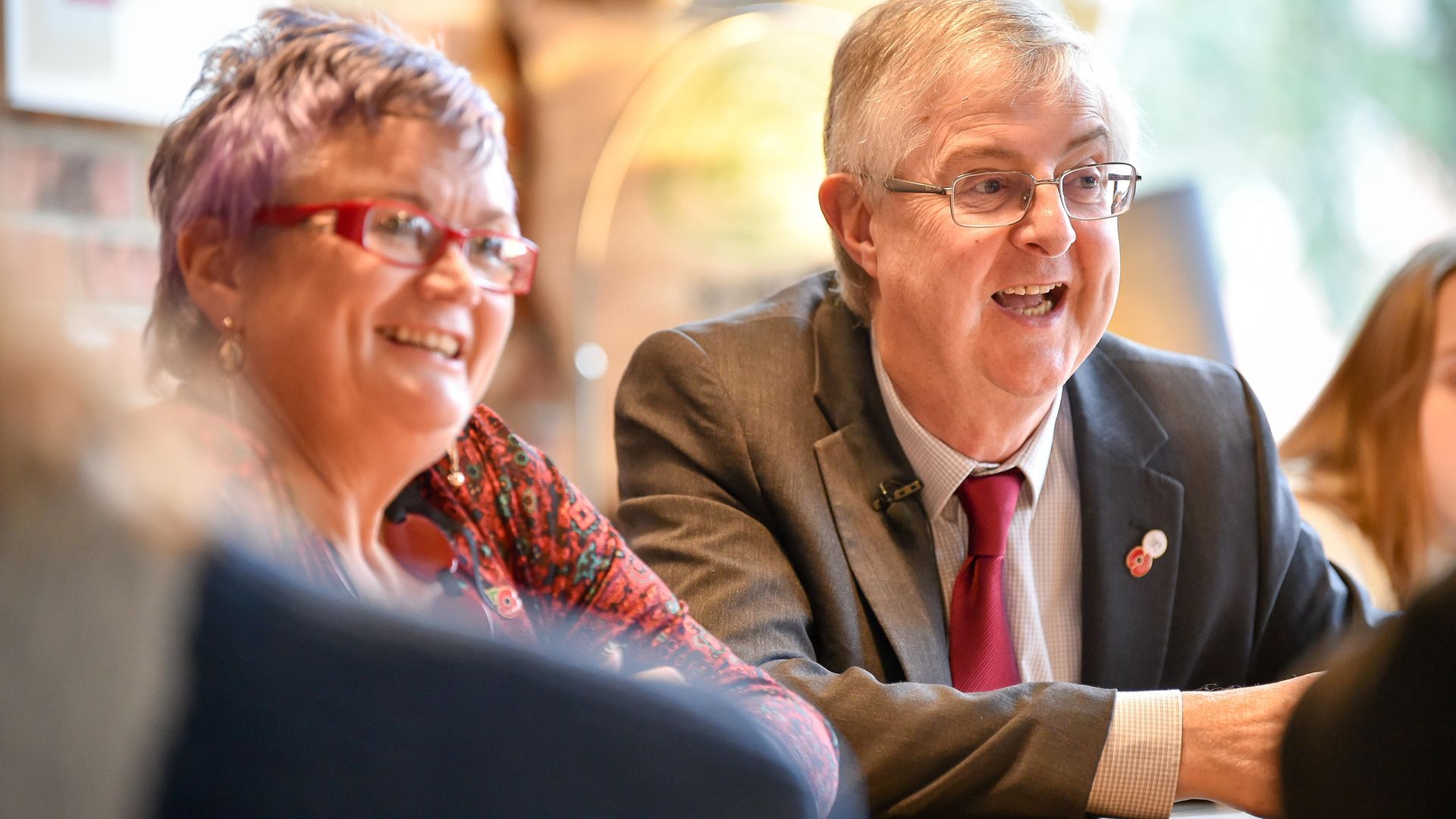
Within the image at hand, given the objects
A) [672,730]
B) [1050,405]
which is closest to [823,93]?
[1050,405]

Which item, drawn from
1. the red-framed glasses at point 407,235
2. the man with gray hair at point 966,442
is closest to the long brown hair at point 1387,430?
the man with gray hair at point 966,442

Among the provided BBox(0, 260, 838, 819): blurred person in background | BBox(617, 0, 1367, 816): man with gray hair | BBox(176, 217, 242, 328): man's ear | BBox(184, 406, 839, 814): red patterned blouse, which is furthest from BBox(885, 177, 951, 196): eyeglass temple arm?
BBox(0, 260, 838, 819): blurred person in background

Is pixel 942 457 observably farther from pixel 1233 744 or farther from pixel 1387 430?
pixel 1387 430

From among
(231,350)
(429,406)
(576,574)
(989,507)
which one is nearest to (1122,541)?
(989,507)

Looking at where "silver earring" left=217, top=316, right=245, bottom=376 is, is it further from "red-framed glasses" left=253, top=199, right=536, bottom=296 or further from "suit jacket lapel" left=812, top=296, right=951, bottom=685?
"suit jacket lapel" left=812, top=296, right=951, bottom=685

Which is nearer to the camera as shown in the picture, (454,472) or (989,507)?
(454,472)

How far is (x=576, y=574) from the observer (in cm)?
135

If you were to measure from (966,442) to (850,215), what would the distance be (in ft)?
1.14

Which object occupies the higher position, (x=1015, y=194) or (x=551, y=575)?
(x=1015, y=194)

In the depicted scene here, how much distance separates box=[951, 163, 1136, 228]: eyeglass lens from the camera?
163cm

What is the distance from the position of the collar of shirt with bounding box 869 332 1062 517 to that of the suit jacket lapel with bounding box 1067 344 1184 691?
0.05 metres

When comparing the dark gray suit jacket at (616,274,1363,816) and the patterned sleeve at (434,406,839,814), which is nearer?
the patterned sleeve at (434,406,839,814)

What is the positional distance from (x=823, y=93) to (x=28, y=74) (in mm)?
1981

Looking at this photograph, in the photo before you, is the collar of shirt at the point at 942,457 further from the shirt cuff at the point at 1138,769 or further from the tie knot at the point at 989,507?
the shirt cuff at the point at 1138,769
